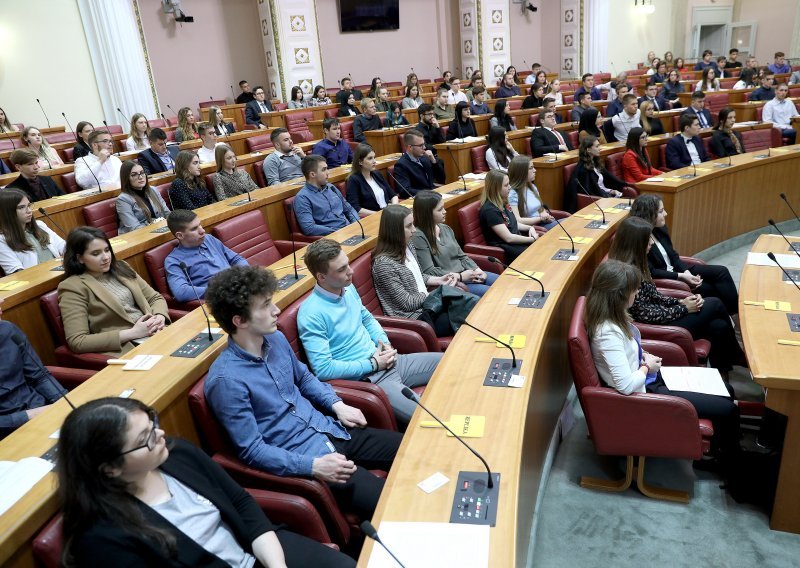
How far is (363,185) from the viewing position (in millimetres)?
4871

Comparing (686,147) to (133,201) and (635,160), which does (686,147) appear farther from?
(133,201)

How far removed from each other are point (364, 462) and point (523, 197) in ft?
9.99

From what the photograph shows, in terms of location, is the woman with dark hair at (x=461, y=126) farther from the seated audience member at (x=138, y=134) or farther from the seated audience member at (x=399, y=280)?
the seated audience member at (x=399, y=280)

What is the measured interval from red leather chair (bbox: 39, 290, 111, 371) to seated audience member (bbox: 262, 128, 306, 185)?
9.57ft

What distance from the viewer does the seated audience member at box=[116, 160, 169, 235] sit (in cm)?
405

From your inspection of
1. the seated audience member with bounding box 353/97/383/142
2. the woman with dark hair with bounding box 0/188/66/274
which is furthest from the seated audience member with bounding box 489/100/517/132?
the woman with dark hair with bounding box 0/188/66/274

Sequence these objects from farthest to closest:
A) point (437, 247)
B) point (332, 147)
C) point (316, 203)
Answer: point (332, 147)
point (316, 203)
point (437, 247)

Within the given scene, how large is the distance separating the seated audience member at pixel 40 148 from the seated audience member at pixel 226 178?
6.60ft

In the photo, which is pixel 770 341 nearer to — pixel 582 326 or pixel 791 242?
pixel 582 326

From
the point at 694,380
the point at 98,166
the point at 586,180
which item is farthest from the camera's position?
the point at 586,180

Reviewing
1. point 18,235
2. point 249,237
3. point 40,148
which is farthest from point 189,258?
point 40,148

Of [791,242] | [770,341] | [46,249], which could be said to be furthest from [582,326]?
[46,249]

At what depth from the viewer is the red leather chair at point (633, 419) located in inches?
91.7

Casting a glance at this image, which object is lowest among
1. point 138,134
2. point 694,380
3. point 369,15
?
point 694,380
